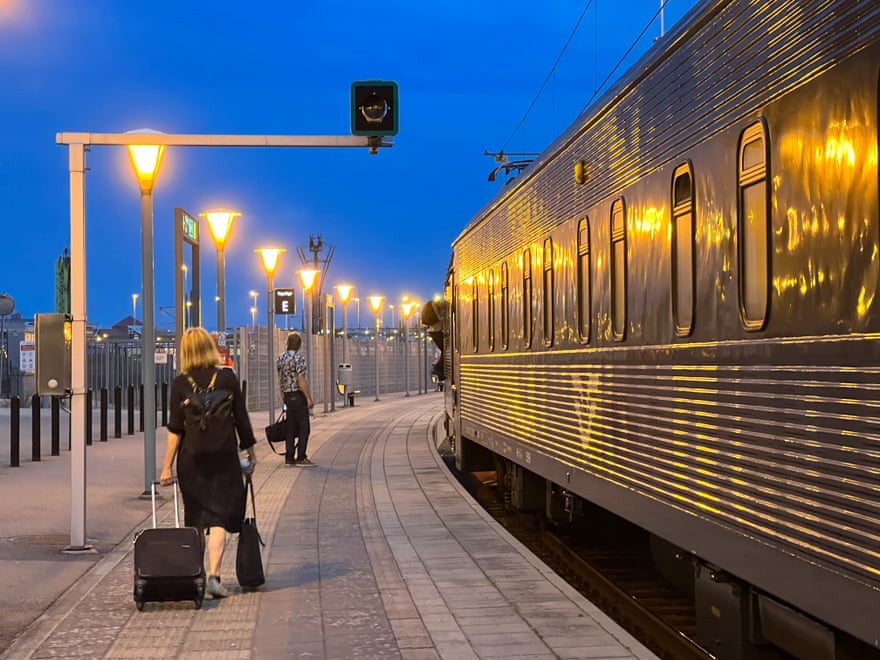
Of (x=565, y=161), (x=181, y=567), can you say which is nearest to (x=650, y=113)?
(x=565, y=161)

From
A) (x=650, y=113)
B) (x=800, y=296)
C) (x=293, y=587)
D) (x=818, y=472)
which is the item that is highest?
(x=650, y=113)

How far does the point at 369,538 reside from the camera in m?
10.6

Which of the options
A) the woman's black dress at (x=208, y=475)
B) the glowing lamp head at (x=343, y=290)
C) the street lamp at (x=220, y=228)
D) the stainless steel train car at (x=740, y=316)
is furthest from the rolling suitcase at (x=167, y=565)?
the glowing lamp head at (x=343, y=290)

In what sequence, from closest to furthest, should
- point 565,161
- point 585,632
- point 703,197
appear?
point 703,197 → point 585,632 → point 565,161

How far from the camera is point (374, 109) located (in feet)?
37.5

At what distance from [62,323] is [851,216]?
7.42 meters

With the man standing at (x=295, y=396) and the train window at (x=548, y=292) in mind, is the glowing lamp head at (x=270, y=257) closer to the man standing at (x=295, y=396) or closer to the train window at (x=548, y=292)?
the man standing at (x=295, y=396)

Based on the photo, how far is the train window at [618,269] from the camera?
7.79m

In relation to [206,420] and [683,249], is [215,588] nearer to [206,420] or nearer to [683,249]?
[206,420]

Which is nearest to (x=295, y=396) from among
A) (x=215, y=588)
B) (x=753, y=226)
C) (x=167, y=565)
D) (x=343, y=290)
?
(x=215, y=588)

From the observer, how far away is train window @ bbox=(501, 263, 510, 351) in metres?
12.6

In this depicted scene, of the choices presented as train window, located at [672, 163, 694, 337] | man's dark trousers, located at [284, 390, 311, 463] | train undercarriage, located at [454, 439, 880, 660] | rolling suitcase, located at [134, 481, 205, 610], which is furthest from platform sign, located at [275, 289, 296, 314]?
train window, located at [672, 163, 694, 337]

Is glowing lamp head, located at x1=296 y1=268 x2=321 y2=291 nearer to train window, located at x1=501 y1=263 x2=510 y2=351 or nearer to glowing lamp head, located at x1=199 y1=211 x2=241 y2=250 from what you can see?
glowing lamp head, located at x1=199 y1=211 x2=241 y2=250

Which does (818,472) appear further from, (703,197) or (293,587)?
(293,587)
